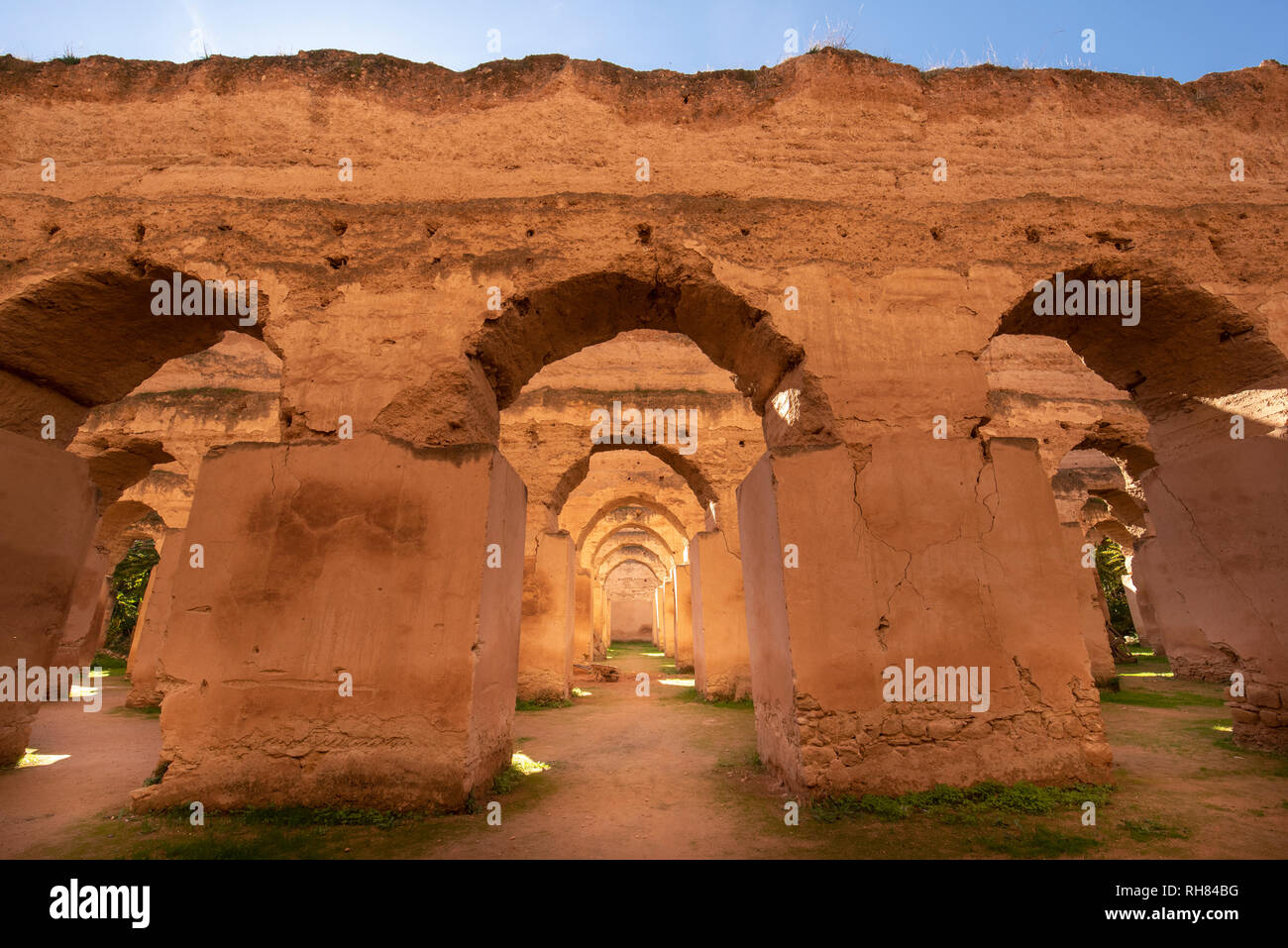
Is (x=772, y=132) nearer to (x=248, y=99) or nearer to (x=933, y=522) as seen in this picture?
(x=933, y=522)

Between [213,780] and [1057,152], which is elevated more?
[1057,152]

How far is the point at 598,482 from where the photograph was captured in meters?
12.1

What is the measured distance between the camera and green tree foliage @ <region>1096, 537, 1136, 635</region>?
50.0ft

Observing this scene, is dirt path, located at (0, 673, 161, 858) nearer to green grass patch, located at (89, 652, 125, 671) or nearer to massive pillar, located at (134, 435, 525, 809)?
massive pillar, located at (134, 435, 525, 809)

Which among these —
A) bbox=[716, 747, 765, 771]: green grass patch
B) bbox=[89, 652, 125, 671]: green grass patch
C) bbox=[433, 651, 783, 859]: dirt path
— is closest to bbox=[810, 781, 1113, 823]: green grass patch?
bbox=[433, 651, 783, 859]: dirt path

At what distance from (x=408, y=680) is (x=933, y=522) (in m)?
3.23

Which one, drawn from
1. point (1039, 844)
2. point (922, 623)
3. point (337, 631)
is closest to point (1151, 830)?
point (1039, 844)

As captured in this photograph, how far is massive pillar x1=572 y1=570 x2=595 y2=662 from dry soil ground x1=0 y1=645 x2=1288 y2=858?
27.1ft

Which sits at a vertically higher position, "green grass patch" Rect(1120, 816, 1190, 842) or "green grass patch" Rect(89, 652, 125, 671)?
"green grass patch" Rect(1120, 816, 1190, 842)

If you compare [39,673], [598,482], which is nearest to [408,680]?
[39,673]

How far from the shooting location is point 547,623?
838 cm

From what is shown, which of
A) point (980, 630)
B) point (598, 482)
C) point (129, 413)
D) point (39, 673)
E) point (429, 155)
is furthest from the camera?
point (598, 482)

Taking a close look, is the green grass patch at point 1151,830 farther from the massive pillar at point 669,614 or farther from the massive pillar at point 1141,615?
the massive pillar at point 669,614

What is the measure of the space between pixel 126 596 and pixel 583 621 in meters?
11.4
